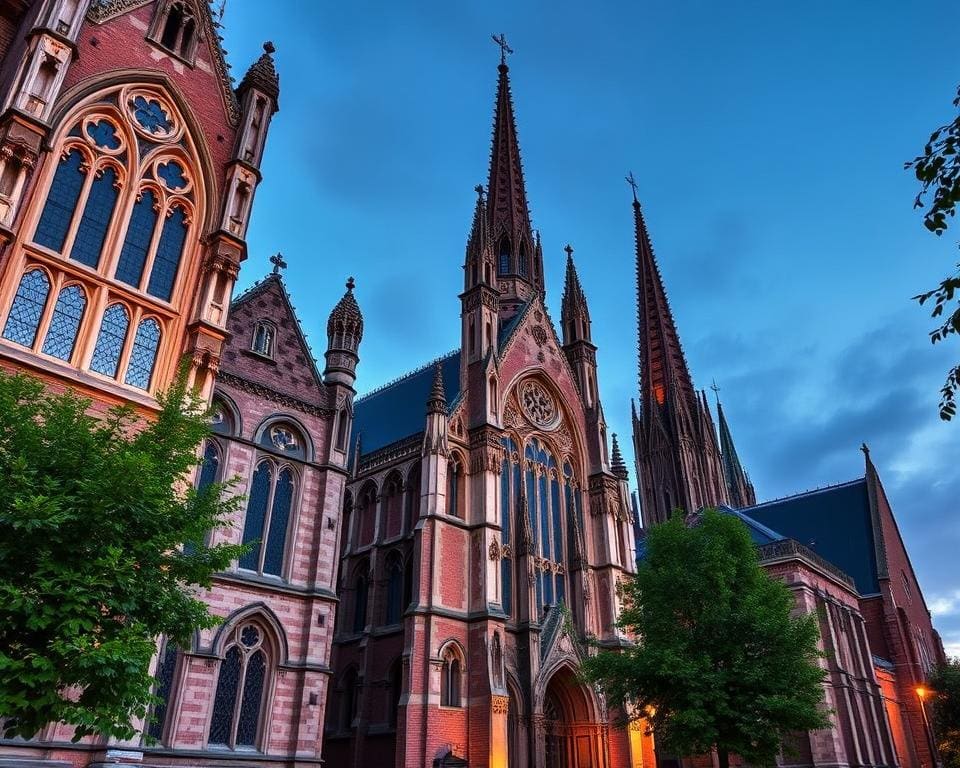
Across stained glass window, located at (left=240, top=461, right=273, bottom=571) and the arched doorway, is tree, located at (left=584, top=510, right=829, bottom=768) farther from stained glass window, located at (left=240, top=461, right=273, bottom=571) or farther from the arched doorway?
stained glass window, located at (left=240, top=461, right=273, bottom=571)

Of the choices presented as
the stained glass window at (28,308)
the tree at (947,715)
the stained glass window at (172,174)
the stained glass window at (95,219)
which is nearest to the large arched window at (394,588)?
the stained glass window at (172,174)

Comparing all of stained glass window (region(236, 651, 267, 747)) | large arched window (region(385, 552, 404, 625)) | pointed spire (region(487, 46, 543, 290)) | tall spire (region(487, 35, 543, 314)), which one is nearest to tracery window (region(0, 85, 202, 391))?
stained glass window (region(236, 651, 267, 747))

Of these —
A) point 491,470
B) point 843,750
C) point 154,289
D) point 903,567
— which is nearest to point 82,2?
point 154,289

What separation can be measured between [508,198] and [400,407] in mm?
17944

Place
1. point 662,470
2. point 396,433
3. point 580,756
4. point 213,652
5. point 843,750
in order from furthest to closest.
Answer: point 662,470 < point 396,433 < point 843,750 < point 580,756 < point 213,652

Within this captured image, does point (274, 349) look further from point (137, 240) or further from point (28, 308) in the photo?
point (28, 308)

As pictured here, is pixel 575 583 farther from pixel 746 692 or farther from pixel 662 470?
pixel 662 470

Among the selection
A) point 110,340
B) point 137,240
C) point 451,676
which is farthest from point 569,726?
point 137,240

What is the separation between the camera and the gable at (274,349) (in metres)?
24.2

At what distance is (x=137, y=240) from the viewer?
21562mm

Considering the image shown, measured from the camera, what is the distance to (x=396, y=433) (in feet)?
127

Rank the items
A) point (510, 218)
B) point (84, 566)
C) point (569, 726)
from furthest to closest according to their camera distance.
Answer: point (510, 218) < point (569, 726) < point (84, 566)

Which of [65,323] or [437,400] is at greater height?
[437,400]

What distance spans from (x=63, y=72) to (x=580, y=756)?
3010cm
